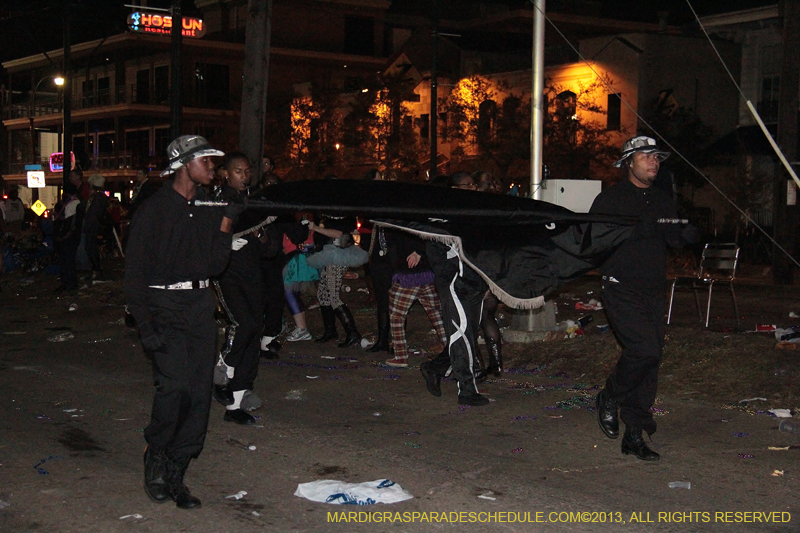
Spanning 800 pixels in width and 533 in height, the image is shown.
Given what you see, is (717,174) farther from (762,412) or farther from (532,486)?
(532,486)

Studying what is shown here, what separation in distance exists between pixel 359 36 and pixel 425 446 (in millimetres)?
51740

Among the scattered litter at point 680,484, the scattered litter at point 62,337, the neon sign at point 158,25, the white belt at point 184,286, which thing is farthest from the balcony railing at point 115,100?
the scattered litter at point 680,484

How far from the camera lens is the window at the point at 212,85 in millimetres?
52875

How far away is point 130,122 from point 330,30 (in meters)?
13.8

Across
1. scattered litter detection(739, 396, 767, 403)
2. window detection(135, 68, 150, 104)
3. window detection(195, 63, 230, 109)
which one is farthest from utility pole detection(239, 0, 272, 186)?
window detection(135, 68, 150, 104)

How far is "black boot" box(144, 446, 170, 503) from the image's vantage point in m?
5.75

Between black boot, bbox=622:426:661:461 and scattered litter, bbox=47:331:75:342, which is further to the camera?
scattered litter, bbox=47:331:75:342

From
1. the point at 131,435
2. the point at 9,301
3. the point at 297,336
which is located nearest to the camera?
the point at 131,435

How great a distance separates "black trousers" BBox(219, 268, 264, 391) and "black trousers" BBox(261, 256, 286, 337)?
253cm

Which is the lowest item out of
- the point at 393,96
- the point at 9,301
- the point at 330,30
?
the point at 9,301

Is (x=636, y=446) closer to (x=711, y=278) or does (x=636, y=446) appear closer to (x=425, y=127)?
(x=711, y=278)

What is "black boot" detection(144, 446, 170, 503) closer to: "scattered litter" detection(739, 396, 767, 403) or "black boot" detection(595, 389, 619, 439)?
"black boot" detection(595, 389, 619, 439)

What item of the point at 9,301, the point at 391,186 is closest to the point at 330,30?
the point at 9,301

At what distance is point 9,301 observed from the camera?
17797 mm
